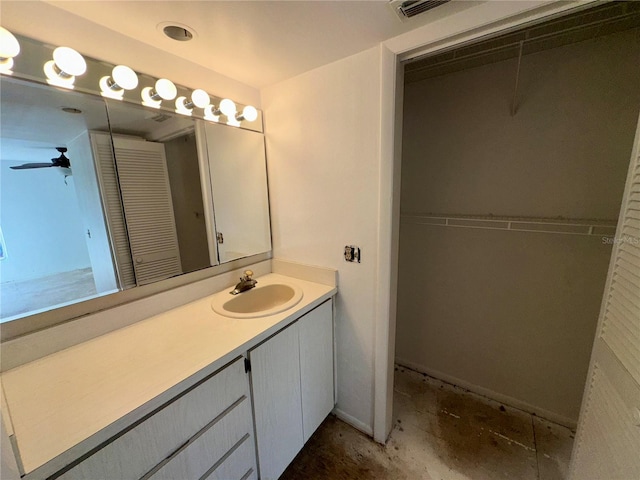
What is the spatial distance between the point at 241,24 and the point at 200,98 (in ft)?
1.55

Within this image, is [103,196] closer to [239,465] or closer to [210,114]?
[210,114]

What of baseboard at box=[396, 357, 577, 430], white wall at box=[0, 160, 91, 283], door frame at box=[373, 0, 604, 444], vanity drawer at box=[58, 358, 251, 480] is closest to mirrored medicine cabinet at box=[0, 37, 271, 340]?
white wall at box=[0, 160, 91, 283]

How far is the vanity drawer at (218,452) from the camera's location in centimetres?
83

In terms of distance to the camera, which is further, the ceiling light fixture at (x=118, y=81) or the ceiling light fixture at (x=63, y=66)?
the ceiling light fixture at (x=118, y=81)

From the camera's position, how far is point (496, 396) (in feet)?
5.99

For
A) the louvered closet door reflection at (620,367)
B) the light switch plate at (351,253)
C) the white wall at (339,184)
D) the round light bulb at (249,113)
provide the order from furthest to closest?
1. the round light bulb at (249,113)
2. the light switch plate at (351,253)
3. the white wall at (339,184)
4. the louvered closet door reflection at (620,367)

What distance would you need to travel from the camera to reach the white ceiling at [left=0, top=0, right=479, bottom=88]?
2.98ft

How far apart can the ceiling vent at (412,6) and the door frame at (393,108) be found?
125 millimetres

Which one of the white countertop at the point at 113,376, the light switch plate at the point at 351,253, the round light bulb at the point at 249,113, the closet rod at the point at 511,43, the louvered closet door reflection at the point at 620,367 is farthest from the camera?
the round light bulb at the point at 249,113

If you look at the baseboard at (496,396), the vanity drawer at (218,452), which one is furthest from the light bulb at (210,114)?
the baseboard at (496,396)

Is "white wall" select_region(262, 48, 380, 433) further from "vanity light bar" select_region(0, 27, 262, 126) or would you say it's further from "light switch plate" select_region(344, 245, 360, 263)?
"vanity light bar" select_region(0, 27, 262, 126)

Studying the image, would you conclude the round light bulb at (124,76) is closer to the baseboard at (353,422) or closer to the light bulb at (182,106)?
the light bulb at (182,106)

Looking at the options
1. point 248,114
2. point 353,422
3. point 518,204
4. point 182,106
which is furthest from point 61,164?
A: point 518,204

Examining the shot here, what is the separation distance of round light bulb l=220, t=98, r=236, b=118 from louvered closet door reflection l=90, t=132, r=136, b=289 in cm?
60
